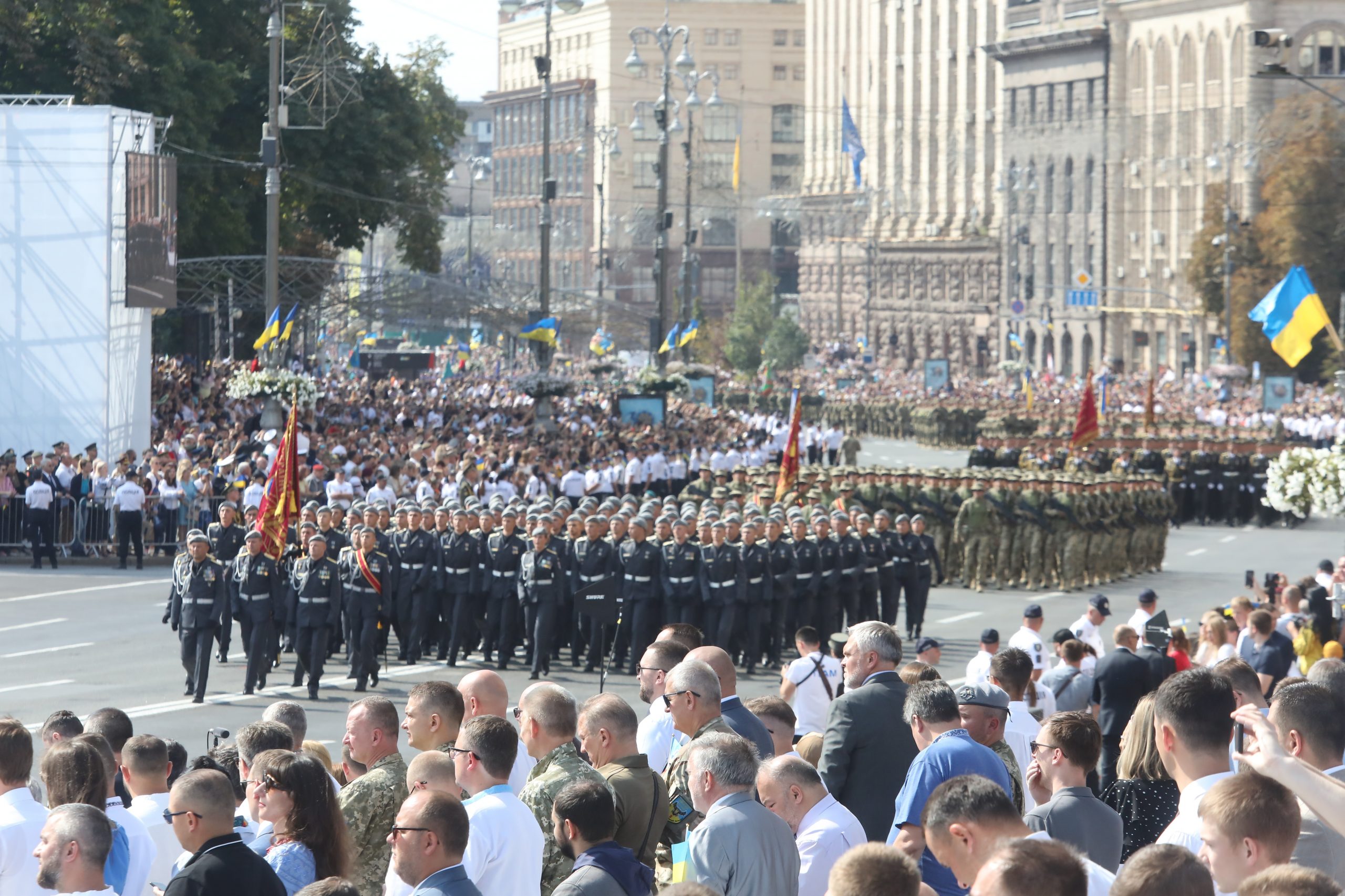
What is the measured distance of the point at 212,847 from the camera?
6.52 metres

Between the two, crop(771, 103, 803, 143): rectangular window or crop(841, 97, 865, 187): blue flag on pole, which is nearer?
crop(841, 97, 865, 187): blue flag on pole

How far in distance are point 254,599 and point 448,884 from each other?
40.6 feet

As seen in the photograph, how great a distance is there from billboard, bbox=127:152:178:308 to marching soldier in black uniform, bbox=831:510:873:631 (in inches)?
577

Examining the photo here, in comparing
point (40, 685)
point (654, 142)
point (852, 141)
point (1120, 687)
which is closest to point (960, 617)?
point (40, 685)

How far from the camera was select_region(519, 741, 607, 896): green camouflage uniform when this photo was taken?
24.7ft

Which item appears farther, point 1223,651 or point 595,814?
point 1223,651

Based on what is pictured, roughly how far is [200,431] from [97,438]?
2800 mm

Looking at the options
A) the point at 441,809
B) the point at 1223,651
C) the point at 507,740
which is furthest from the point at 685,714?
the point at 1223,651

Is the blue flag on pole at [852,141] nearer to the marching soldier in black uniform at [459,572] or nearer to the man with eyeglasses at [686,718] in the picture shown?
the marching soldier in black uniform at [459,572]

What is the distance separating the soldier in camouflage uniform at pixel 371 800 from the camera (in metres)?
7.62

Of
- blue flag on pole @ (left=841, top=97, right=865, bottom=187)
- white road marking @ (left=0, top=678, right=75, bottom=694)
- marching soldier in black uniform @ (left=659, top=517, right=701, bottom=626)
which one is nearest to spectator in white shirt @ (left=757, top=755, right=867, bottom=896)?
white road marking @ (left=0, top=678, right=75, bottom=694)

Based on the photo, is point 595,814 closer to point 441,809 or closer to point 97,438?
point 441,809

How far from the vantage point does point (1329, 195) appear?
250 feet

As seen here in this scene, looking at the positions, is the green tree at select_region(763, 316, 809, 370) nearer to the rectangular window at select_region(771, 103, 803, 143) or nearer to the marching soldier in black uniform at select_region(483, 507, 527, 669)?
the rectangular window at select_region(771, 103, 803, 143)
